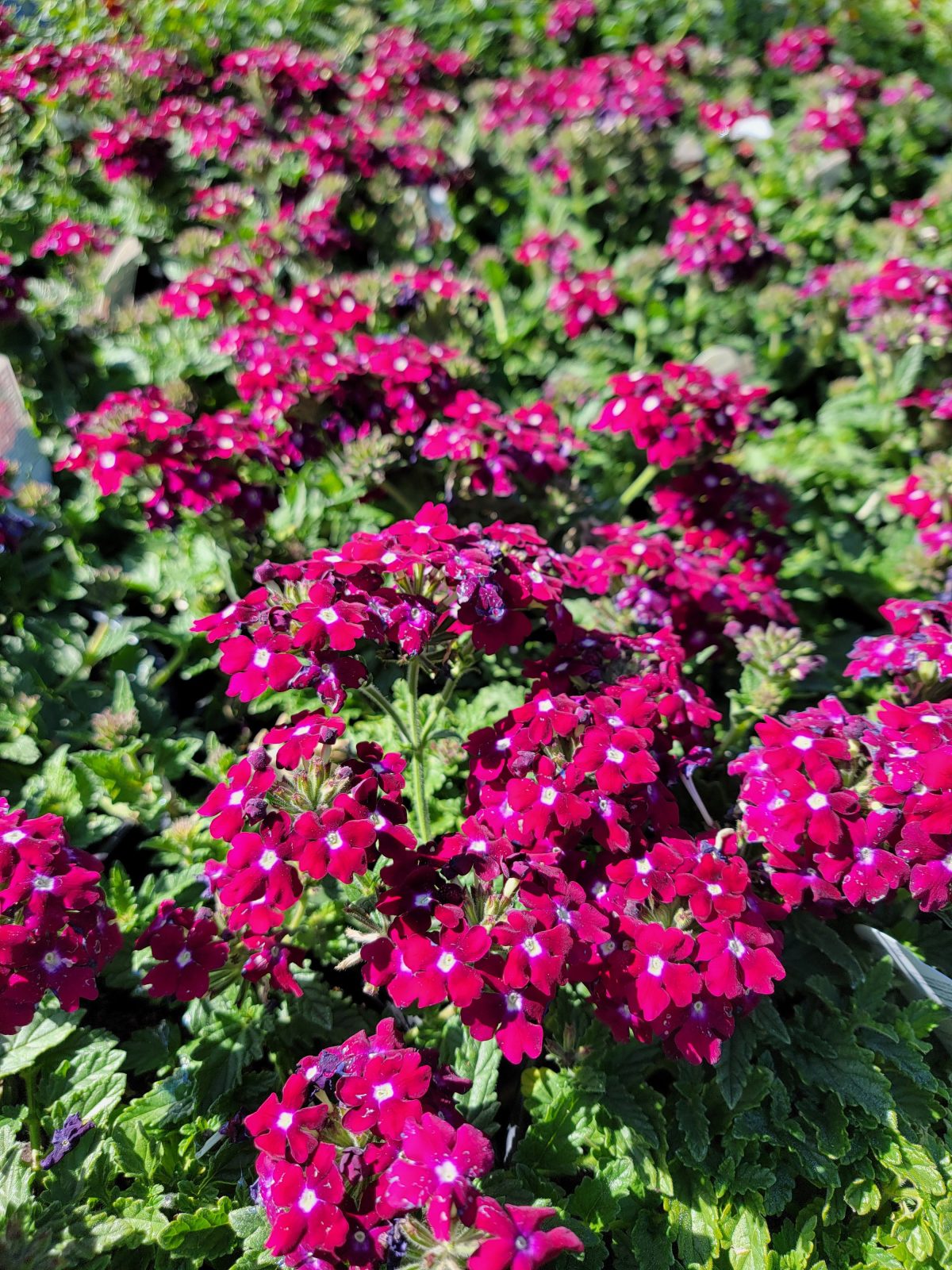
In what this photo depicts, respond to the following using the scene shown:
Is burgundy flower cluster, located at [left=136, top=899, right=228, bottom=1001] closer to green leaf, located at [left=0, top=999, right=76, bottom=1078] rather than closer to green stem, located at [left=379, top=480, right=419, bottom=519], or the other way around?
green leaf, located at [left=0, top=999, right=76, bottom=1078]

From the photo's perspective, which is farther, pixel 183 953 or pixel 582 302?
pixel 582 302

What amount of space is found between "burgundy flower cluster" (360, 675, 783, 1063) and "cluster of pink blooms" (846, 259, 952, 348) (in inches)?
119

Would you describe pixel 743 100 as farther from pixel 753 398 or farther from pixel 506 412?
pixel 753 398

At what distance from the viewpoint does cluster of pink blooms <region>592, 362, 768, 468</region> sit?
10.5 ft

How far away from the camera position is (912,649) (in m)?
2.33

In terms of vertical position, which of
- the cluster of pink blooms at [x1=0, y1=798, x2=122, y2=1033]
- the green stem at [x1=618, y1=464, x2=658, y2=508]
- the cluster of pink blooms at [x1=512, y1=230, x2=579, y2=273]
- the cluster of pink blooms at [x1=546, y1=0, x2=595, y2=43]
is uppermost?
the cluster of pink blooms at [x1=546, y1=0, x2=595, y2=43]

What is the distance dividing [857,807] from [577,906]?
70cm

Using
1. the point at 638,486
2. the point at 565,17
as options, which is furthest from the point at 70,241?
the point at 565,17

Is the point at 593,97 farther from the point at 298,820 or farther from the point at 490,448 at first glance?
the point at 298,820

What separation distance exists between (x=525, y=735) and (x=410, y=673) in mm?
394

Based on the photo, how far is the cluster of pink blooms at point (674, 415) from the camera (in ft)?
10.5

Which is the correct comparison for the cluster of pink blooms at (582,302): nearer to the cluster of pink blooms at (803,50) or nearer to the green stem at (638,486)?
the green stem at (638,486)

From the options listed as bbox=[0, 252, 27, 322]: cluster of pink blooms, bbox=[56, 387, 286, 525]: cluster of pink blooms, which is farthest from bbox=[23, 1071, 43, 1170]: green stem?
bbox=[0, 252, 27, 322]: cluster of pink blooms

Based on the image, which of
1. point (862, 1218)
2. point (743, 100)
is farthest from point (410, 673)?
point (743, 100)
